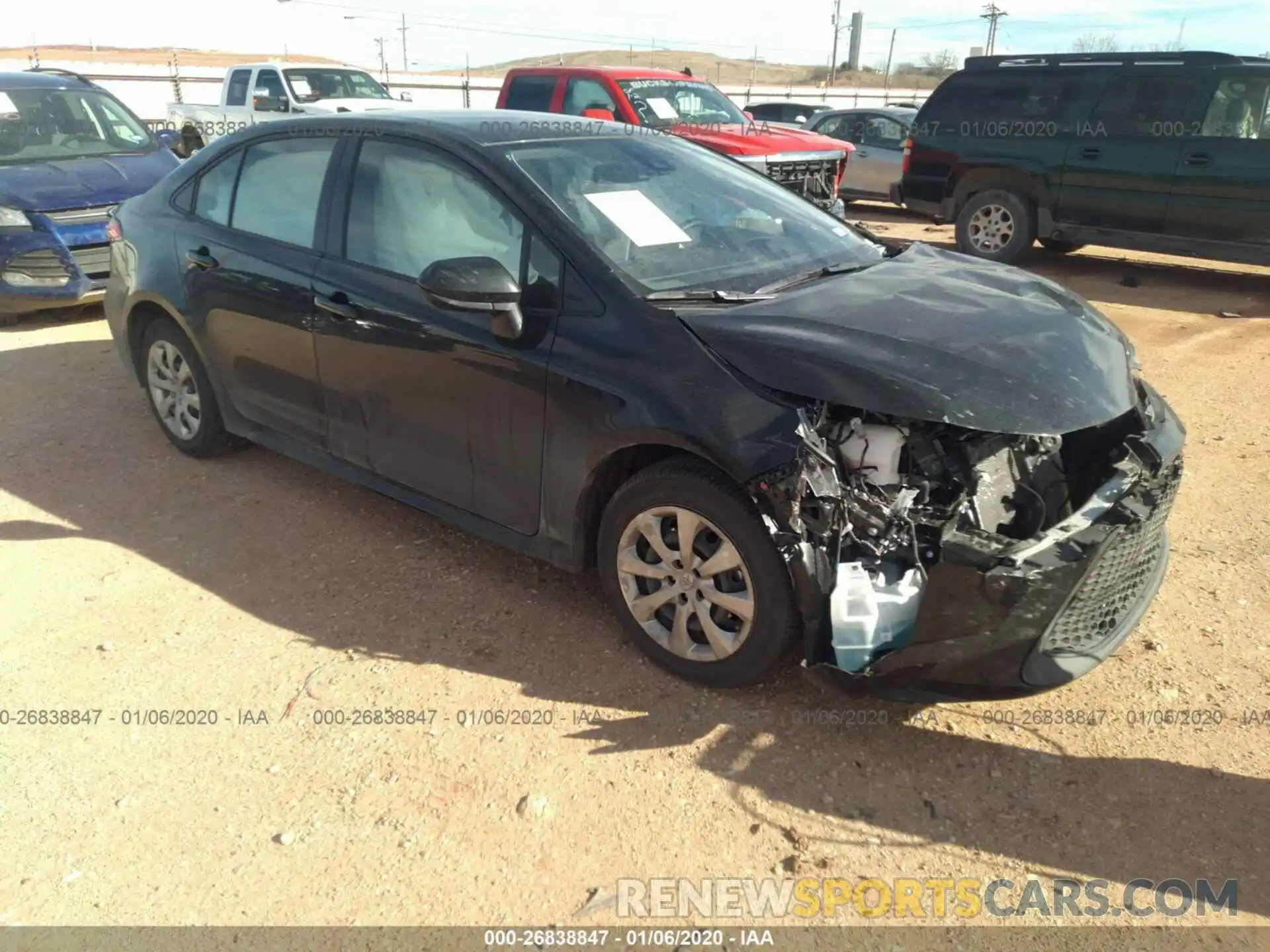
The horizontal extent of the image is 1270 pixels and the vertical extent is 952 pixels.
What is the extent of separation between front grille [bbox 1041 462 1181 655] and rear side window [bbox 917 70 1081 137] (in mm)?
7666

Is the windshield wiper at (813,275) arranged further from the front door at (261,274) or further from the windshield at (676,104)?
the windshield at (676,104)

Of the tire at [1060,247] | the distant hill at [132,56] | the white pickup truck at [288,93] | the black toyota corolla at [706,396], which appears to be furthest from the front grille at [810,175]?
the distant hill at [132,56]

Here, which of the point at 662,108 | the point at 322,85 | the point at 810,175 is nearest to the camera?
the point at 810,175

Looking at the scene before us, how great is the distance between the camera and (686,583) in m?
3.03

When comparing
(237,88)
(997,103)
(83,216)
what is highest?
(997,103)

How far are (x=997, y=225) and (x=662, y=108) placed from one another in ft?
12.2

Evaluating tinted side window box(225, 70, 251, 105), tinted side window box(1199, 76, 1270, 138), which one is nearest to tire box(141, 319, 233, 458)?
tinted side window box(1199, 76, 1270, 138)

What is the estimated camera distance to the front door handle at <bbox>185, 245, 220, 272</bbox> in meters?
4.45

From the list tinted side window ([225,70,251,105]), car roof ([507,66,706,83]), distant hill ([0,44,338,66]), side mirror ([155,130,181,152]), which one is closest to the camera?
side mirror ([155,130,181,152])

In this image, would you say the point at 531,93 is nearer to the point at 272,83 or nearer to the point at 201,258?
the point at 272,83

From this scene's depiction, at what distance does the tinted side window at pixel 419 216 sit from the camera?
11.1 ft

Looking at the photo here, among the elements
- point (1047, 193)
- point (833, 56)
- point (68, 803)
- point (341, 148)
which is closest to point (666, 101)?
point (1047, 193)

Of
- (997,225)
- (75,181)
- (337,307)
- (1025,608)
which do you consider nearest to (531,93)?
(75,181)

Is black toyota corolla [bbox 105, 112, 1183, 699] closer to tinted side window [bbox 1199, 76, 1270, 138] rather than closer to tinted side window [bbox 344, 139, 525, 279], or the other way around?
tinted side window [bbox 344, 139, 525, 279]
